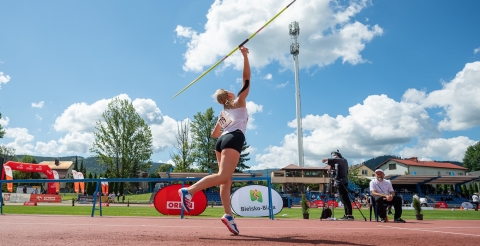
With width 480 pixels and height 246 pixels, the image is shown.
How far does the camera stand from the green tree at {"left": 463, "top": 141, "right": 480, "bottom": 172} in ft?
363

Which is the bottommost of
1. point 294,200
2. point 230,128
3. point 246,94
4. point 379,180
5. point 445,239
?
point 294,200

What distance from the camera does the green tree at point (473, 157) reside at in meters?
110

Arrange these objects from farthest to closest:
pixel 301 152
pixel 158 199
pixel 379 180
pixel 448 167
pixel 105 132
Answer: pixel 448 167 → pixel 301 152 → pixel 105 132 → pixel 158 199 → pixel 379 180

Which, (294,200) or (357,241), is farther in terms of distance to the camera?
(294,200)

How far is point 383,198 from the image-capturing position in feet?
27.2

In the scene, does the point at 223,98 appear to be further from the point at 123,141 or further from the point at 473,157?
the point at 473,157

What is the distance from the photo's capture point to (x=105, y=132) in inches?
2010

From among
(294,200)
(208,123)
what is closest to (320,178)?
(208,123)

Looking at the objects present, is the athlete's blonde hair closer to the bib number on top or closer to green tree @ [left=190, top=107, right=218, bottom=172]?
the bib number on top

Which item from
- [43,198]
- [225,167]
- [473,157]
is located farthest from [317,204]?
[473,157]

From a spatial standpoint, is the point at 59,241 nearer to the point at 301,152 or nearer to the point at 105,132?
the point at 105,132

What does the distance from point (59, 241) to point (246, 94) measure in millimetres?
Answer: 2503

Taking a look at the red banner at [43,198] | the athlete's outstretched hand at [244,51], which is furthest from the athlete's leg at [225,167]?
the red banner at [43,198]

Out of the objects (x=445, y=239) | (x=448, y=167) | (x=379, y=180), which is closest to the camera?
(x=445, y=239)
